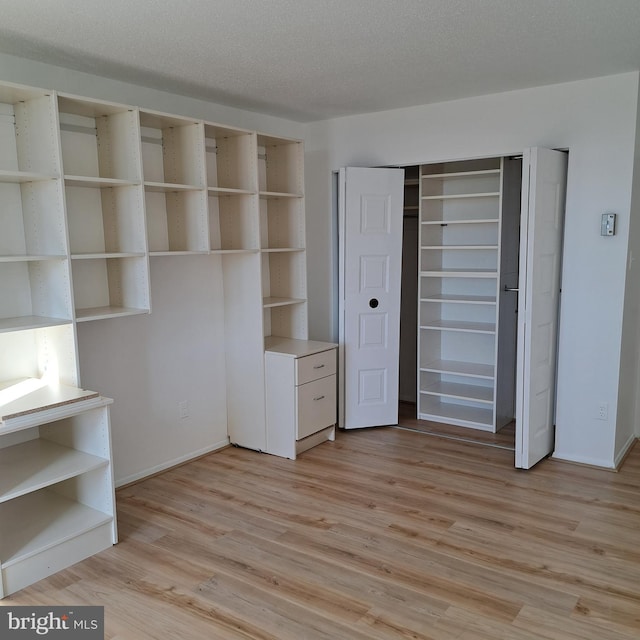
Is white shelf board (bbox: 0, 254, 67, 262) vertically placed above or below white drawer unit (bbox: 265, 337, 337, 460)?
above

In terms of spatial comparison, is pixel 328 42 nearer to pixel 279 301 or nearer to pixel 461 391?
pixel 279 301

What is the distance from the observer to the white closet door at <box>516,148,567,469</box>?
12.1ft

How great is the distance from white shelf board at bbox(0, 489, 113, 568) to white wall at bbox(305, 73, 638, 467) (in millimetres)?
3107

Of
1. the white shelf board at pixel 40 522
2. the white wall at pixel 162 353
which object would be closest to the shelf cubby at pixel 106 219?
the white wall at pixel 162 353

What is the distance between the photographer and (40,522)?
2955 mm

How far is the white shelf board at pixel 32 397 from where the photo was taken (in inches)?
104

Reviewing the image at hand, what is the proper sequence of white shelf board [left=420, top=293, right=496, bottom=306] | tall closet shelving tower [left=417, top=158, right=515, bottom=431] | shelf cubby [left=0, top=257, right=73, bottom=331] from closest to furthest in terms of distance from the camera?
1. shelf cubby [left=0, top=257, right=73, bottom=331]
2. white shelf board [left=420, top=293, right=496, bottom=306]
3. tall closet shelving tower [left=417, top=158, right=515, bottom=431]

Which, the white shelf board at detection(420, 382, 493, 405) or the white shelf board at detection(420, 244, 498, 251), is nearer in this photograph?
the white shelf board at detection(420, 244, 498, 251)

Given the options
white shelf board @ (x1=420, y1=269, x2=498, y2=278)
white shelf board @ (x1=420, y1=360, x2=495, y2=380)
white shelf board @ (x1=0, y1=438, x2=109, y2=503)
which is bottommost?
white shelf board @ (x1=420, y1=360, x2=495, y2=380)

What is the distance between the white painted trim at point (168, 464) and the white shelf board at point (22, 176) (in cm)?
192

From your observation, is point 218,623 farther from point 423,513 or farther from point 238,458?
point 238,458

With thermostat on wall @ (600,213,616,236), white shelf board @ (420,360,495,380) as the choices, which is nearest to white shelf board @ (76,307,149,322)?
white shelf board @ (420,360,495,380)

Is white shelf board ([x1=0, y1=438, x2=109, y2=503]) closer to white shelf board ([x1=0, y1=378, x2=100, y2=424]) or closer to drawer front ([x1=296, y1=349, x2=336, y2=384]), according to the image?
white shelf board ([x1=0, y1=378, x2=100, y2=424])

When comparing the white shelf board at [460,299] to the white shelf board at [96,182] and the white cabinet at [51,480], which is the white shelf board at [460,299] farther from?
the white cabinet at [51,480]
